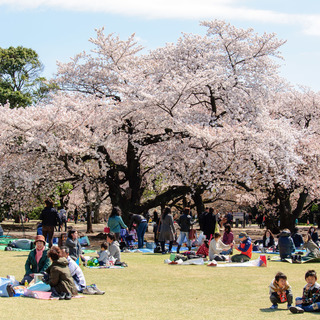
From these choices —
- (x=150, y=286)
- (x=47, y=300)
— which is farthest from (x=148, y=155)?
(x=47, y=300)

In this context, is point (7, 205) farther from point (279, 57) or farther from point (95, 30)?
point (279, 57)

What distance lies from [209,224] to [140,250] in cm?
262

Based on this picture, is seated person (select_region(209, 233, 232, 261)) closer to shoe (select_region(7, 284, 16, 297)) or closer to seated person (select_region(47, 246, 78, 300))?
seated person (select_region(47, 246, 78, 300))

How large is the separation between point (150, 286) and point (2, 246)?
10159 mm

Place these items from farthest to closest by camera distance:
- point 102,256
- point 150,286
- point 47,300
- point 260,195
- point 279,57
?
point 260,195 → point 279,57 → point 102,256 → point 150,286 → point 47,300

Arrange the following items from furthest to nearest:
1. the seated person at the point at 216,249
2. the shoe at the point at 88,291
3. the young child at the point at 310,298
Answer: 1. the seated person at the point at 216,249
2. the shoe at the point at 88,291
3. the young child at the point at 310,298

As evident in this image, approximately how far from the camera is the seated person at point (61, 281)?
27.2 ft

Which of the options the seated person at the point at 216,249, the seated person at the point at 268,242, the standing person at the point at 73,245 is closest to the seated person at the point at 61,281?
the standing person at the point at 73,245

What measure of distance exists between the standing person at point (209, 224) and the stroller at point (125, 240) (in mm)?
2808

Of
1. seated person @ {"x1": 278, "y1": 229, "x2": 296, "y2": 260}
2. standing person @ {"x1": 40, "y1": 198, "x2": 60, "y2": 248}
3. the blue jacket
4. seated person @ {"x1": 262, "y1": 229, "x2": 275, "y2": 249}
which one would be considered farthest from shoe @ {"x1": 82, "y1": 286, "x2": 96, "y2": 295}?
seated person @ {"x1": 262, "y1": 229, "x2": 275, "y2": 249}

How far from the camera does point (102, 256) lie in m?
12.9

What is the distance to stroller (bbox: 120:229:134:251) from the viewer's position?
17.8m

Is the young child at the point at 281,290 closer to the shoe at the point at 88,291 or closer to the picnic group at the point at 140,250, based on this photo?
the picnic group at the point at 140,250

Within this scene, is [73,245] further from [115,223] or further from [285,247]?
[285,247]
